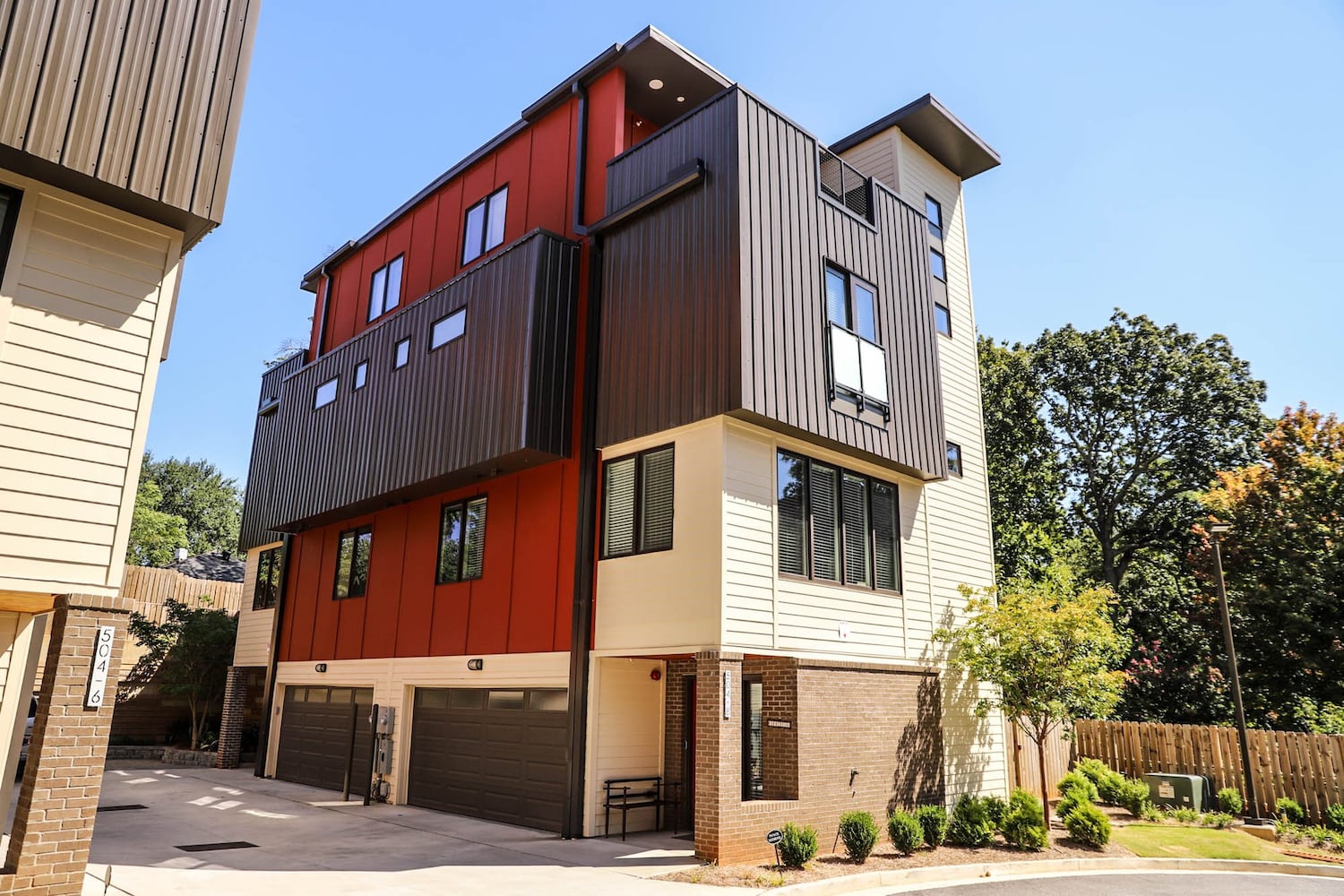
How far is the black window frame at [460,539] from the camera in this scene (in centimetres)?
1664

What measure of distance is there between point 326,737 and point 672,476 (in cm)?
1243

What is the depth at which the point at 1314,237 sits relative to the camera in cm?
1498

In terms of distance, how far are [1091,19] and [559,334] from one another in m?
9.53

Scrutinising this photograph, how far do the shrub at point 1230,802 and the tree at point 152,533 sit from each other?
52736 mm

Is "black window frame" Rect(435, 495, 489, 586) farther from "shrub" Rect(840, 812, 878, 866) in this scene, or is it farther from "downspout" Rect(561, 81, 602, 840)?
"shrub" Rect(840, 812, 878, 866)

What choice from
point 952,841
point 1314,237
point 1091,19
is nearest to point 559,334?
point 1091,19

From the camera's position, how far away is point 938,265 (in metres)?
19.5

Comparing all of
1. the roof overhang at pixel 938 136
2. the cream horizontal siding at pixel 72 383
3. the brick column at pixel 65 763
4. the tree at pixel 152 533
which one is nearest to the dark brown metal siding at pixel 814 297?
the roof overhang at pixel 938 136

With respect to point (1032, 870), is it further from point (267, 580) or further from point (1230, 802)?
point (267, 580)

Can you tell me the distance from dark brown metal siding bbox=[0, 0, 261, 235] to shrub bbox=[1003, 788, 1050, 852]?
1400 cm

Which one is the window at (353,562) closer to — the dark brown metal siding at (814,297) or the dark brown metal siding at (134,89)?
the dark brown metal siding at (814,297)

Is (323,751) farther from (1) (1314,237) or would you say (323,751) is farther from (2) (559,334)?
(1) (1314,237)

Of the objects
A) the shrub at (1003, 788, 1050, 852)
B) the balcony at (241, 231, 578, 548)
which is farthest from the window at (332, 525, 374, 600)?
the shrub at (1003, 788, 1050, 852)

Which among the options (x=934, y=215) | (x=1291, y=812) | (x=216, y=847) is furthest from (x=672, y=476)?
(x=1291, y=812)
